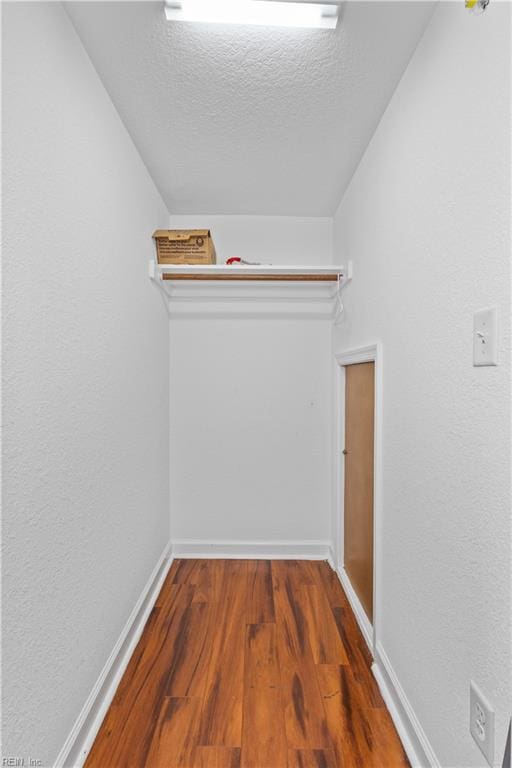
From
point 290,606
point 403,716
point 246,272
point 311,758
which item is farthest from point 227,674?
point 246,272

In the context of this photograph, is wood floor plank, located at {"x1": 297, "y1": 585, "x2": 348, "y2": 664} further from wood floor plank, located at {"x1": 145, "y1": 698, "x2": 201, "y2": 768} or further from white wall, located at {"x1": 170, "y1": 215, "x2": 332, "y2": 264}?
white wall, located at {"x1": 170, "y1": 215, "x2": 332, "y2": 264}

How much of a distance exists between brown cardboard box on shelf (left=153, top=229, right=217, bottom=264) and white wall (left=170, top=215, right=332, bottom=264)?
0.41 meters

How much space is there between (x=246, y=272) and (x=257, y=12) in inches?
48.9

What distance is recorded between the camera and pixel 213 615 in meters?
2.12

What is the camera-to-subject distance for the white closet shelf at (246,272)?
2.35 metres

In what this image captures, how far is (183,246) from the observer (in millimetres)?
2406

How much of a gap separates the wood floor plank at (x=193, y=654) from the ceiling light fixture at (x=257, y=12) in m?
2.56

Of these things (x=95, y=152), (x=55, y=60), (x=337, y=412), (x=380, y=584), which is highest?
(x=55, y=60)

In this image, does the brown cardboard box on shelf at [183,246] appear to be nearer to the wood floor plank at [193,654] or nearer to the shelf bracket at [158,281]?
the shelf bracket at [158,281]

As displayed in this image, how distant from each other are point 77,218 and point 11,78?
412 mm

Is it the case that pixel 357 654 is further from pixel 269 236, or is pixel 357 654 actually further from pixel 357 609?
pixel 269 236

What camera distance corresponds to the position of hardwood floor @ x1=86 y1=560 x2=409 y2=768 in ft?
4.43

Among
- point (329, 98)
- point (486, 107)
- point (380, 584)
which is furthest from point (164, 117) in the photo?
point (380, 584)

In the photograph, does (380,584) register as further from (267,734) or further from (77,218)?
(77,218)
